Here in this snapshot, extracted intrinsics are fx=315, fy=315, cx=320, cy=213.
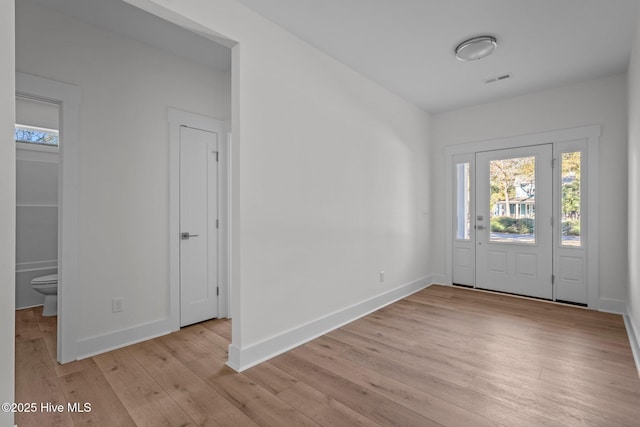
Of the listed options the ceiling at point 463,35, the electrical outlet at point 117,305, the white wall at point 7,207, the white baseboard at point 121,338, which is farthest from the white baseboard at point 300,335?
the ceiling at point 463,35

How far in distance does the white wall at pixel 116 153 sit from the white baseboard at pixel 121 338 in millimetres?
43

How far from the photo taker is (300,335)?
288 centimetres

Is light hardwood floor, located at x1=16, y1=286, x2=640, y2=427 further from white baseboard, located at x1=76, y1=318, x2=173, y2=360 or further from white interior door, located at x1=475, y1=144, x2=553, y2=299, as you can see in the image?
white interior door, located at x1=475, y1=144, x2=553, y2=299

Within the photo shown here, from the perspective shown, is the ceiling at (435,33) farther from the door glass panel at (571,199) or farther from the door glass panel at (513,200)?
the door glass panel at (513,200)

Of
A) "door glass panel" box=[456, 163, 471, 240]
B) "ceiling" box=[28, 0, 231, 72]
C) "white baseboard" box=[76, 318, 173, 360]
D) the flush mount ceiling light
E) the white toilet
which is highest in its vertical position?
"ceiling" box=[28, 0, 231, 72]

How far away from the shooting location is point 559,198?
13.5 feet

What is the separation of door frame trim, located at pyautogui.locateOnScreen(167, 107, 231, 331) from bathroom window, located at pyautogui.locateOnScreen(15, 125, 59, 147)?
2.73m

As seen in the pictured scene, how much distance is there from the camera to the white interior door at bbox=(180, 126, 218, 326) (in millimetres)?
3301

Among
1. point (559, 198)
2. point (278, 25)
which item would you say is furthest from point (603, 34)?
point (278, 25)

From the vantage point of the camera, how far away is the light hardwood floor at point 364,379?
72.3 inches

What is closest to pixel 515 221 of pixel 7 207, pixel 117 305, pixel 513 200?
pixel 513 200

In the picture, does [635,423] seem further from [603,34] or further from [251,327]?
[603,34]

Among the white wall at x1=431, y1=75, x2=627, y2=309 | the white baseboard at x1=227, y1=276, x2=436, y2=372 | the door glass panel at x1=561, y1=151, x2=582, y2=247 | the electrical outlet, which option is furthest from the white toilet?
the door glass panel at x1=561, y1=151, x2=582, y2=247

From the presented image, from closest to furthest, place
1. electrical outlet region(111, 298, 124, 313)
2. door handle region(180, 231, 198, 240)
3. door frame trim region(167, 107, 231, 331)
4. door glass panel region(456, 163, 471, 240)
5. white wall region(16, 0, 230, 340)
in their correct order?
white wall region(16, 0, 230, 340) → electrical outlet region(111, 298, 124, 313) → door frame trim region(167, 107, 231, 331) → door handle region(180, 231, 198, 240) → door glass panel region(456, 163, 471, 240)
